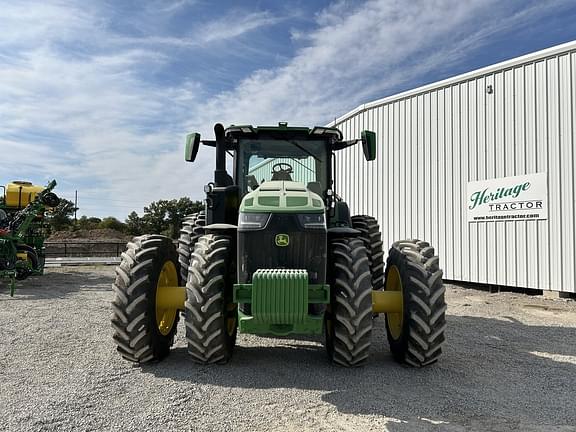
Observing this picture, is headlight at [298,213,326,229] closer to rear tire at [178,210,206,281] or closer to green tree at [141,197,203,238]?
rear tire at [178,210,206,281]

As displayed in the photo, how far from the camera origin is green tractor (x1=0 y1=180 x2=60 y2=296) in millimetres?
12859

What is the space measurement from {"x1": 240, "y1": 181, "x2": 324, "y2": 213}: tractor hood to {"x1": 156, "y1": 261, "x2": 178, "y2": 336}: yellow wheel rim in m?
1.29

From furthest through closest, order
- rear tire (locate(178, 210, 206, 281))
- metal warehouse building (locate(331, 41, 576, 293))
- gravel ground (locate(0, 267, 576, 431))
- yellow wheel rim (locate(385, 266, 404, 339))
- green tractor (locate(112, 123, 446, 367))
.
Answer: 1. metal warehouse building (locate(331, 41, 576, 293))
2. rear tire (locate(178, 210, 206, 281))
3. yellow wheel rim (locate(385, 266, 404, 339))
4. green tractor (locate(112, 123, 446, 367))
5. gravel ground (locate(0, 267, 576, 431))

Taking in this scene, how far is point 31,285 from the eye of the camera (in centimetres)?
1316

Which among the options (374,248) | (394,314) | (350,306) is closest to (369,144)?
(374,248)

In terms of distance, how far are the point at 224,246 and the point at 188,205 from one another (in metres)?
36.1

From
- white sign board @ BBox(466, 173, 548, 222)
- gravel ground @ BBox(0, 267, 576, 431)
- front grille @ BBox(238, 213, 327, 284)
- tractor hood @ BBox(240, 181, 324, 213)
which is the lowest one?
gravel ground @ BBox(0, 267, 576, 431)

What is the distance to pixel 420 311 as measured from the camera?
4.51 m

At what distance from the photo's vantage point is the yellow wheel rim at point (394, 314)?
16.9 ft

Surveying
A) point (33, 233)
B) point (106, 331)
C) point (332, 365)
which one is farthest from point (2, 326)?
point (33, 233)

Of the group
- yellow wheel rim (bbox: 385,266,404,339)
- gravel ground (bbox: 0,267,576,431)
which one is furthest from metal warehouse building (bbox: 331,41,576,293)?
yellow wheel rim (bbox: 385,266,404,339)

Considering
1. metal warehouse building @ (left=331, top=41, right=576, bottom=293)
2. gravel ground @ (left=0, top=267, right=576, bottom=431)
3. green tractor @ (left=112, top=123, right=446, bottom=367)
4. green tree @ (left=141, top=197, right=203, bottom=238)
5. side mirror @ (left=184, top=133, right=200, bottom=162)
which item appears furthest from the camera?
green tree @ (left=141, top=197, right=203, bottom=238)

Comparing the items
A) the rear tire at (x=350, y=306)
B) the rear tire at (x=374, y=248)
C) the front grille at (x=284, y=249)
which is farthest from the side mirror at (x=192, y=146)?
the rear tire at (x=374, y=248)

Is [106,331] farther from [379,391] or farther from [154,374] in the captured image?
[379,391]
